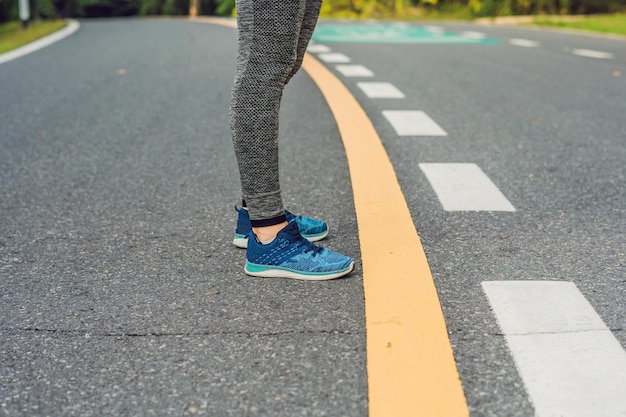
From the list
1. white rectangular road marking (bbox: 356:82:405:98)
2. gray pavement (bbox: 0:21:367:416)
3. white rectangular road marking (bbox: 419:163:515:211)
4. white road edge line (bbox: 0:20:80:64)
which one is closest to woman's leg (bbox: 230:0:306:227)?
gray pavement (bbox: 0:21:367:416)

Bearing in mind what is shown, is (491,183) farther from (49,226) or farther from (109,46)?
(109,46)

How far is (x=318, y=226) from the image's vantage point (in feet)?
9.74

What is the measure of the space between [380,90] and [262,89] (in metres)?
4.28

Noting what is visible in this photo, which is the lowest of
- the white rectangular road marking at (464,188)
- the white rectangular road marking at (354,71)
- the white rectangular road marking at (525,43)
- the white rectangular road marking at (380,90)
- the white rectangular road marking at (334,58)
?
the white rectangular road marking at (525,43)

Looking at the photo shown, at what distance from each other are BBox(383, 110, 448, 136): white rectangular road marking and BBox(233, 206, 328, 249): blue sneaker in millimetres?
2005

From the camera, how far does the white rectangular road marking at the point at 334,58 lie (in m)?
9.17

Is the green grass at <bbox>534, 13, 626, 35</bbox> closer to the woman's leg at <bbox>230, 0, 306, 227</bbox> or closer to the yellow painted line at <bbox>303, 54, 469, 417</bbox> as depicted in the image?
the yellow painted line at <bbox>303, 54, 469, 417</bbox>

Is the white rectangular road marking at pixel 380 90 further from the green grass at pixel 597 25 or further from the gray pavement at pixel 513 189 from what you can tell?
the green grass at pixel 597 25

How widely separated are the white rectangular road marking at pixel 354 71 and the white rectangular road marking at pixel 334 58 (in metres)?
0.48

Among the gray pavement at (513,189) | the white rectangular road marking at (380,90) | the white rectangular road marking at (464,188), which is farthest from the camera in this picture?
Answer: the white rectangular road marking at (380,90)

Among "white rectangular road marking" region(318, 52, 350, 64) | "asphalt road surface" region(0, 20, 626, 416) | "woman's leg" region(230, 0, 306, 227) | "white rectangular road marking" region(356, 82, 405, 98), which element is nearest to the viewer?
"asphalt road surface" region(0, 20, 626, 416)

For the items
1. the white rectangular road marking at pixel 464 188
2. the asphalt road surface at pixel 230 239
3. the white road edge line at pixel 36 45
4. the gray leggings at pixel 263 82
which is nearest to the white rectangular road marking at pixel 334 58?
the asphalt road surface at pixel 230 239

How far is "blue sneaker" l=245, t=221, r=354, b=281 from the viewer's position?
257cm

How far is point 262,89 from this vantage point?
8.20 feet
